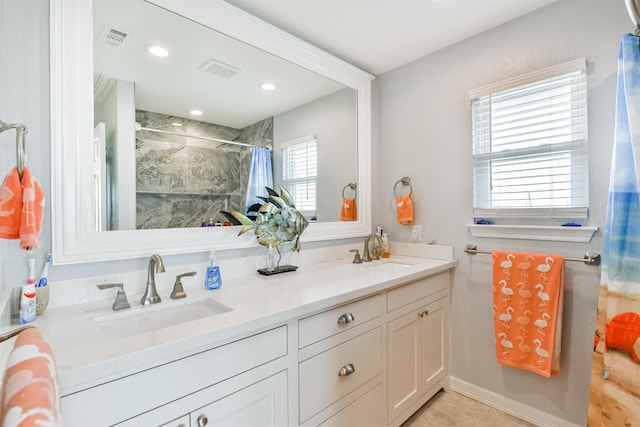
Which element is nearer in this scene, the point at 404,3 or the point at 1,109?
the point at 1,109

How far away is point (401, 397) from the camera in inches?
68.2

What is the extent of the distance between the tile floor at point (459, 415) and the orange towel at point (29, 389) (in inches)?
73.0

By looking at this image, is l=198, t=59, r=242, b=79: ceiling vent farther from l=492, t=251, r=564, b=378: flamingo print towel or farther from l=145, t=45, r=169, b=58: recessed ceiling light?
l=492, t=251, r=564, b=378: flamingo print towel

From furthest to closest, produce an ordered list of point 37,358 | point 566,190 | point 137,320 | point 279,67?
point 279,67, point 566,190, point 137,320, point 37,358

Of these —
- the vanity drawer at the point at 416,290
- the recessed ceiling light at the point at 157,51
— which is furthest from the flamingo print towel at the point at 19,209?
the vanity drawer at the point at 416,290

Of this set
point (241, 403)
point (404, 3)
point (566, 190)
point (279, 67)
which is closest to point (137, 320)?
point (241, 403)

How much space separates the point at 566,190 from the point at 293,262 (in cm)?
162

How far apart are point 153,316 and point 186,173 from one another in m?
0.69

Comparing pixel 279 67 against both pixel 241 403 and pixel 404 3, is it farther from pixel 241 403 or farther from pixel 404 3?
pixel 241 403

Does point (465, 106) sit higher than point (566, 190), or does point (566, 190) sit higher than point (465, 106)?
point (465, 106)

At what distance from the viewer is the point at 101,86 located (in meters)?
1.28

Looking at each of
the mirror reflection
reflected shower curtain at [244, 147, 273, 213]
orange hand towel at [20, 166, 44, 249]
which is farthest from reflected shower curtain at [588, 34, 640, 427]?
orange hand towel at [20, 166, 44, 249]

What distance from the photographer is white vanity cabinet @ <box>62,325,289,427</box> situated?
2.63ft

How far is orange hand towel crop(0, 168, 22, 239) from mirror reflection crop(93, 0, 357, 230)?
1.37ft
